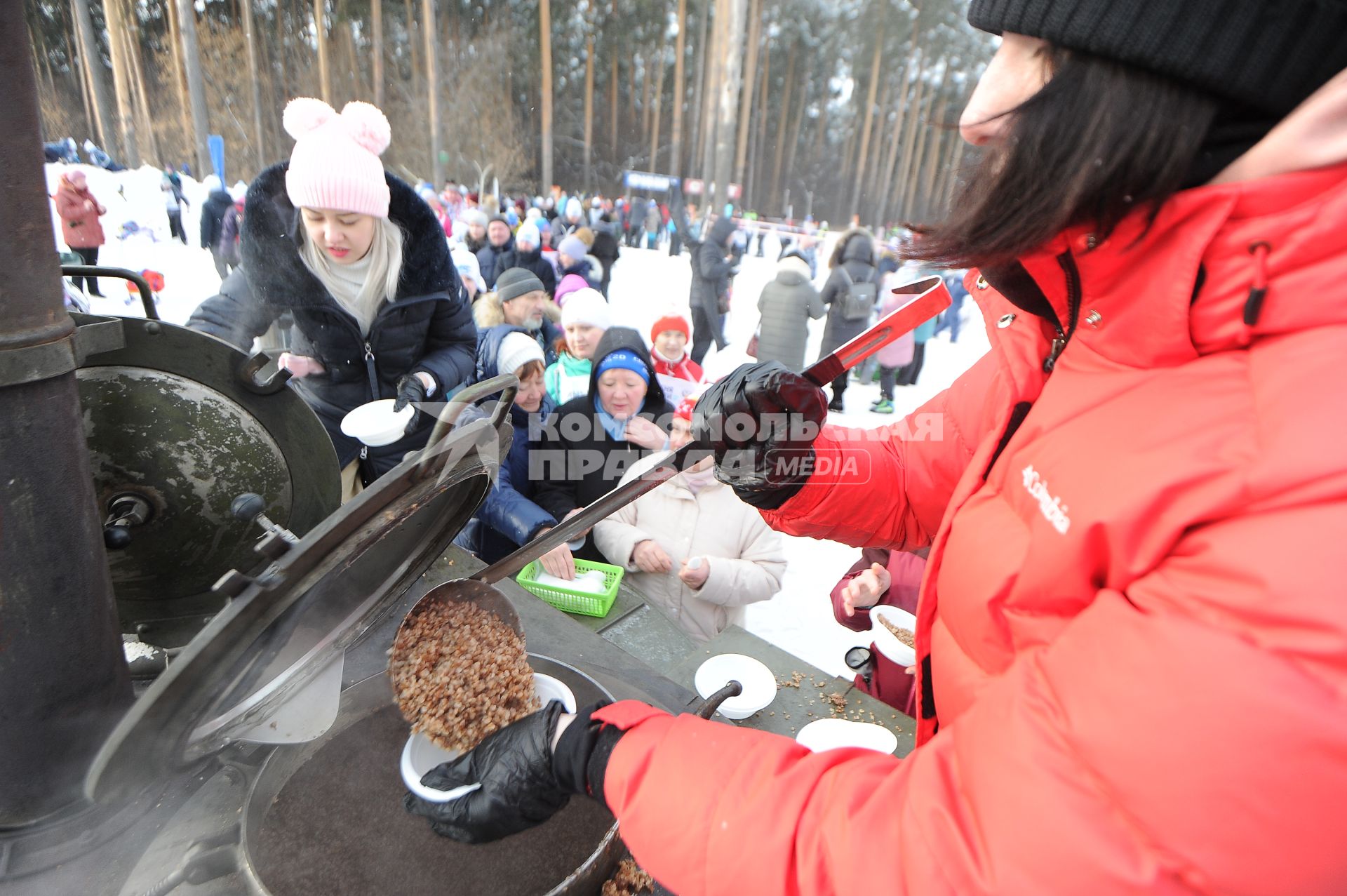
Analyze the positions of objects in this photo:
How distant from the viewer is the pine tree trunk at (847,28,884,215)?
26.5 meters

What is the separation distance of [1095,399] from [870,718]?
3.63ft

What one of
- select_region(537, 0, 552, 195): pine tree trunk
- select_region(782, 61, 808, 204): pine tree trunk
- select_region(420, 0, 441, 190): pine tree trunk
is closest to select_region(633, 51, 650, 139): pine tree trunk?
select_region(537, 0, 552, 195): pine tree trunk

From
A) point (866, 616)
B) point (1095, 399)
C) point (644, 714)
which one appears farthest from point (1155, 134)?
point (866, 616)

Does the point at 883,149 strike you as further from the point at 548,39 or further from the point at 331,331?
the point at 331,331

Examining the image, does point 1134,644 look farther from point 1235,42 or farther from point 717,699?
point 717,699

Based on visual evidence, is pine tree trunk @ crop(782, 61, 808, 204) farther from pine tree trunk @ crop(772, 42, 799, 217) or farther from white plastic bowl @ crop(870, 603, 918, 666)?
white plastic bowl @ crop(870, 603, 918, 666)

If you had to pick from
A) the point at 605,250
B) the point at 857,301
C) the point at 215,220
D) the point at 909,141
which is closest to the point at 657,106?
the point at 909,141

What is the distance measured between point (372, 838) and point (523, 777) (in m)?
0.47

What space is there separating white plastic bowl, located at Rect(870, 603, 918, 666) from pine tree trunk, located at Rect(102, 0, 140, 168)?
1197cm

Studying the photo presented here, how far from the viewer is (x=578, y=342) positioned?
3.82m

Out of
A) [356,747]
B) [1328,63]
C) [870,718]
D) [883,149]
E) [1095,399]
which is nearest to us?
[1328,63]

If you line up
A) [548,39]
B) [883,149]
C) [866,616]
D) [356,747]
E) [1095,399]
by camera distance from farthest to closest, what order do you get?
[883,149] < [548,39] < [866,616] < [356,747] < [1095,399]

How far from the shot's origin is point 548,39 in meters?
20.9

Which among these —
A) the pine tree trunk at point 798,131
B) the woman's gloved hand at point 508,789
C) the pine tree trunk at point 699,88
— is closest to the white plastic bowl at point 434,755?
the woman's gloved hand at point 508,789
